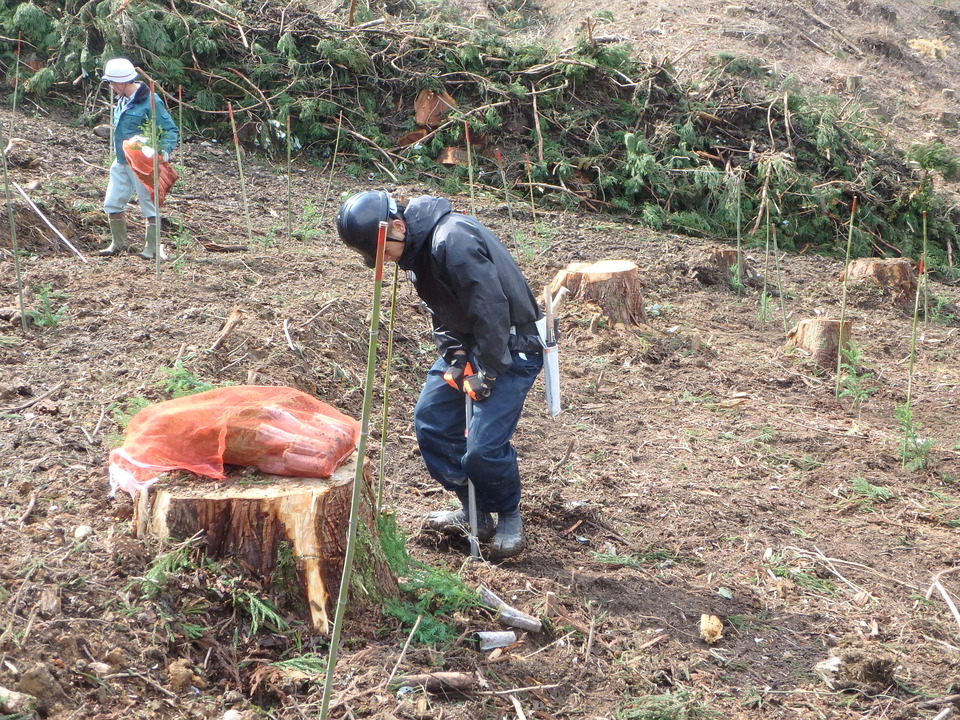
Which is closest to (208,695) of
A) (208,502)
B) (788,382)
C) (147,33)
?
(208,502)

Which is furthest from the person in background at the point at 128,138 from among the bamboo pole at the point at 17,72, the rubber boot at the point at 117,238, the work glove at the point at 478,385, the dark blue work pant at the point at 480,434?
the work glove at the point at 478,385

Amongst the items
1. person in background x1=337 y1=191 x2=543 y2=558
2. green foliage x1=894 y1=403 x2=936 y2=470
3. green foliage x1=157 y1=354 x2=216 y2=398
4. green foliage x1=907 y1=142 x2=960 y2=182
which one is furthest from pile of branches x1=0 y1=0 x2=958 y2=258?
person in background x1=337 y1=191 x2=543 y2=558

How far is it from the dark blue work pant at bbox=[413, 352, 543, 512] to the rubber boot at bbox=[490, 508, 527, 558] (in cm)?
5

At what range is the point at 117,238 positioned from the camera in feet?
22.3

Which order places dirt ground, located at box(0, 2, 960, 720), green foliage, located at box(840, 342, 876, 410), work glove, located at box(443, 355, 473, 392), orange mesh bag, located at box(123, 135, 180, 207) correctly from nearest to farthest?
1. dirt ground, located at box(0, 2, 960, 720)
2. work glove, located at box(443, 355, 473, 392)
3. green foliage, located at box(840, 342, 876, 410)
4. orange mesh bag, located at box(123, 135, 180, 207)

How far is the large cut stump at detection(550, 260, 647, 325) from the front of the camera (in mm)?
7172

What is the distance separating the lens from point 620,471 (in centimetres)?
502

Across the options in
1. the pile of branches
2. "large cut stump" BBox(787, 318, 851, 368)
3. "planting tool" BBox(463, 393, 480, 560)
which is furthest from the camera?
the pile of branches

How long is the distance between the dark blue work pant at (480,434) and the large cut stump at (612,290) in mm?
3480

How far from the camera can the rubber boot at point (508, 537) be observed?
3873 millimetres

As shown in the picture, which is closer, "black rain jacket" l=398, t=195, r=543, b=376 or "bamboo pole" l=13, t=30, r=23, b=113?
"black rain jacket" l=398, t=195, r=543, b=376

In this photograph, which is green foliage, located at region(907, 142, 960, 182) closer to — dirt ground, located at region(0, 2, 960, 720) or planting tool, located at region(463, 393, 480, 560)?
dirt ground, located at region(0, 2, 960, 720)

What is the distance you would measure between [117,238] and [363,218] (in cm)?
432

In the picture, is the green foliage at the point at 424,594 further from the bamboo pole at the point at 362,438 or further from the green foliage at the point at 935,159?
the green foliage at the point at 935,159
